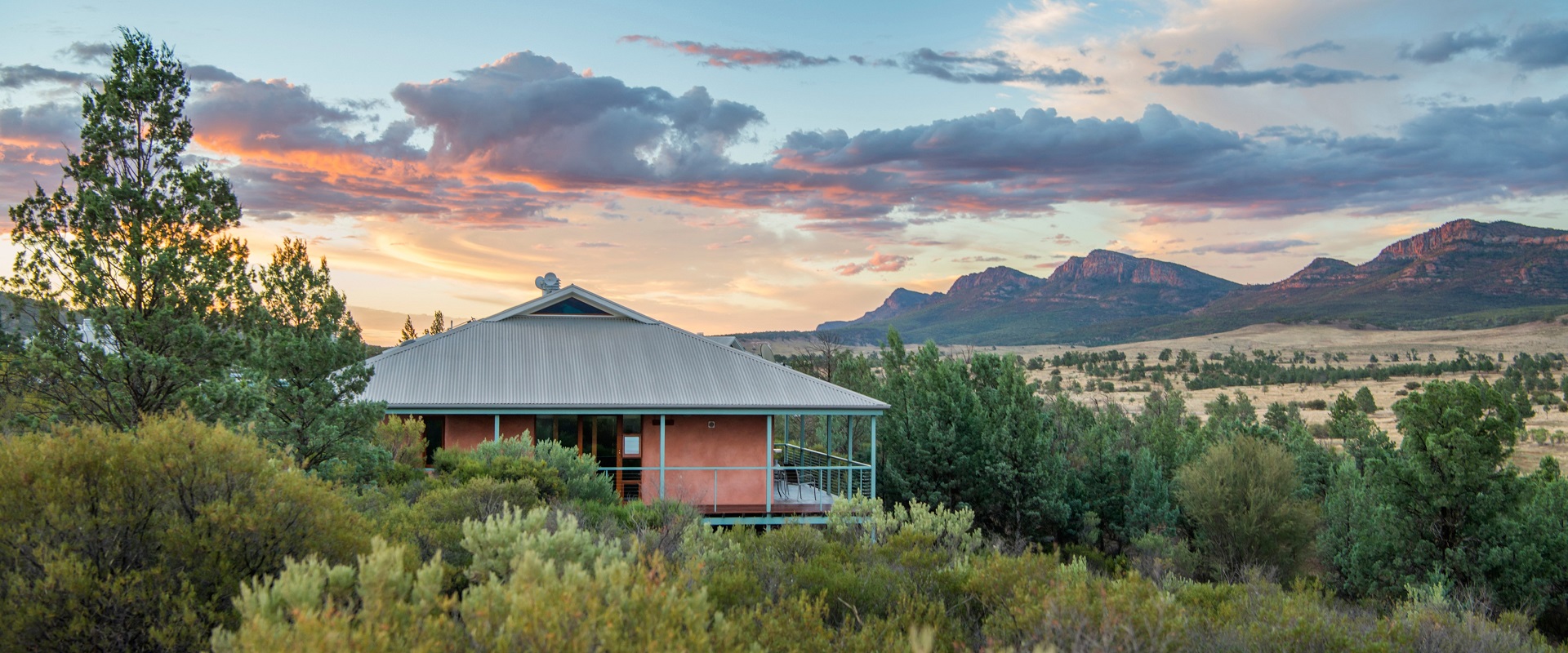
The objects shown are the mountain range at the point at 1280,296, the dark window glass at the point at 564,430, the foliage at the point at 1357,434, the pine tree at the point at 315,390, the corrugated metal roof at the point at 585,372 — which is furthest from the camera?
the mountain range at the point at 1280,296

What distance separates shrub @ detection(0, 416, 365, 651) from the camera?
5.20m

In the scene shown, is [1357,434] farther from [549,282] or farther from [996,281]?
[996,281]

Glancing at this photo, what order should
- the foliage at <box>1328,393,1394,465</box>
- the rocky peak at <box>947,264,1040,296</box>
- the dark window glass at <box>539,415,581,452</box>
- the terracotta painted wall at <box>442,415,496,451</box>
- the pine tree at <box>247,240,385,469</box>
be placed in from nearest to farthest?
the pine tree at <box>247,240,385,469</box> < the terracotta painted wall at <box>442,415,496,451</box> < the dark window glass at <box>539,415,581,452</box> < the foliage at <box>1328,393,1394,465</box> < the rocky peak at <box>947,264,1040,296</box>

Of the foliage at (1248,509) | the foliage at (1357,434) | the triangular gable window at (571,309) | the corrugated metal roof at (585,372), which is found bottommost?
the foliage at (1248,509)

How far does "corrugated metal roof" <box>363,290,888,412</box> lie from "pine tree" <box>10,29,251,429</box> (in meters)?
5.90

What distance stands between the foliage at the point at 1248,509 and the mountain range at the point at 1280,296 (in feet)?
223

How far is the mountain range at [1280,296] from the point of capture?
316 ft

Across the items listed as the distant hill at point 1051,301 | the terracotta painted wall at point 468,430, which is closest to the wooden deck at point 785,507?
the terracotta painted wall at point 468,430

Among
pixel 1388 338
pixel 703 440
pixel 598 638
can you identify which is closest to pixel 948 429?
pixel 703 440

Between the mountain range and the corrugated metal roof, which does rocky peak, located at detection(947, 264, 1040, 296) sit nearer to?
the mountain range

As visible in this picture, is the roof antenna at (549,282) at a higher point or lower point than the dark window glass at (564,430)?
higher

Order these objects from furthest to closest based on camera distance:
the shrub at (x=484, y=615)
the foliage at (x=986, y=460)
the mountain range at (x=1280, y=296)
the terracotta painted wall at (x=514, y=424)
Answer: the mountain range at (x=1280, y=296), the foliage at (x=986, y=460), the terracotta painted wall at (x=514, y=424), the shrub at (x=484, y=615)

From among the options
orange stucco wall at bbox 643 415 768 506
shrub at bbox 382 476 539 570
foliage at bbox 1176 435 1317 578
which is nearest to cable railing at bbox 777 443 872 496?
orange stucco wall at bbox 643 415 768 506

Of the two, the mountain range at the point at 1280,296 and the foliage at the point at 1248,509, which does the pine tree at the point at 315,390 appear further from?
the mountain range at the point at 1280,296
